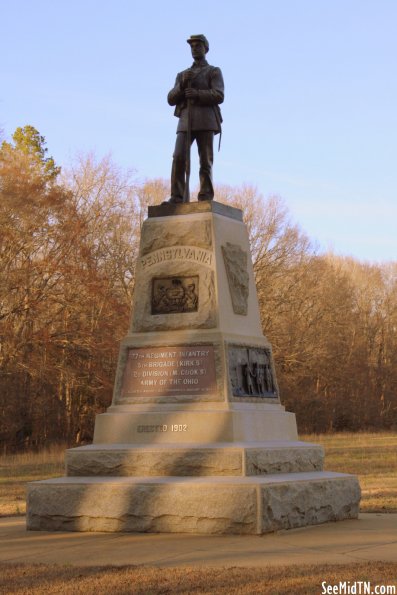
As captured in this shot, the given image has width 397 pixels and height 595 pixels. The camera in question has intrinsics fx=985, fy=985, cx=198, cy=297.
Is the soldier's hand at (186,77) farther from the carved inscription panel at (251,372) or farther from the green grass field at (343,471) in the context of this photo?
the green grass field at (343,471)

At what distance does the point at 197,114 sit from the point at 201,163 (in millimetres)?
629

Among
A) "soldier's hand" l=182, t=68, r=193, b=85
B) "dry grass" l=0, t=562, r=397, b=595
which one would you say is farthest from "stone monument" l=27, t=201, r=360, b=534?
"dry grass" l=0, t=562, r=397, b=595

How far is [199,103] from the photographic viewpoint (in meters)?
12.3

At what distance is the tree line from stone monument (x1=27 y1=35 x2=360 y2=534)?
19.5m

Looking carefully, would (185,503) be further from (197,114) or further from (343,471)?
(343,471)

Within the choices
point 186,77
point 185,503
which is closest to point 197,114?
point 186,77

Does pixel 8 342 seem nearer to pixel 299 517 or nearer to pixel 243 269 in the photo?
pixel 243 269

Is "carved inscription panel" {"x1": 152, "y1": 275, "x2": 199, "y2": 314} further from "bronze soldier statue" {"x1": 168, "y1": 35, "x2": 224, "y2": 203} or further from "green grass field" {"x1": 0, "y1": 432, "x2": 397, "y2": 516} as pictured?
"green grass field" {"x1": 0, "y1": 432, "x2": 397, "y2": 516}

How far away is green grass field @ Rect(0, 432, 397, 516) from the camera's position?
47.5ft

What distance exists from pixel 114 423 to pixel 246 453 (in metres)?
1.85

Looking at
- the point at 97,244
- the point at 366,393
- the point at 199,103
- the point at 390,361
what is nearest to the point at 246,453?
the point at 199,103

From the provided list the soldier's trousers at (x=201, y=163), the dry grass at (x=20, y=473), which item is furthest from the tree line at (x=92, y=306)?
the soldier's trousers at (x=201, y=163)

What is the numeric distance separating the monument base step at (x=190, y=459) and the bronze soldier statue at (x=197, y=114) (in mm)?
3343

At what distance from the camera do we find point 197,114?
12.3 meters
